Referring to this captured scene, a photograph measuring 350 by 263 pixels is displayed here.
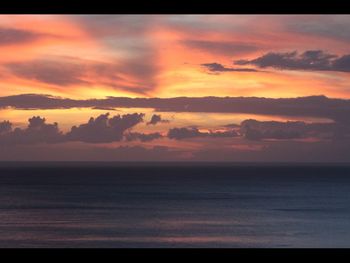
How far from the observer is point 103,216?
1256 inches

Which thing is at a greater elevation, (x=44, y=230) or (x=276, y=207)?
(x=276, y=207)

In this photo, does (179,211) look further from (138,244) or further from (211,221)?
(138,244)

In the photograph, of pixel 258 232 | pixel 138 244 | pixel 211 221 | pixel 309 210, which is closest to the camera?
pixel 138 244

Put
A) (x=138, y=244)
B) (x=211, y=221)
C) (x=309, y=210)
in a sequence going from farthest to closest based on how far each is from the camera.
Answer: (x=309, y=210) < (x=211, y=221) < (x=138, y=244)

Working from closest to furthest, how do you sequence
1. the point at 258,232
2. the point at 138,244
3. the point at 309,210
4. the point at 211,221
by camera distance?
1. the point at 138,244
2. the point at 258,232
3. the point at 211,221
4. the point at 309,210
